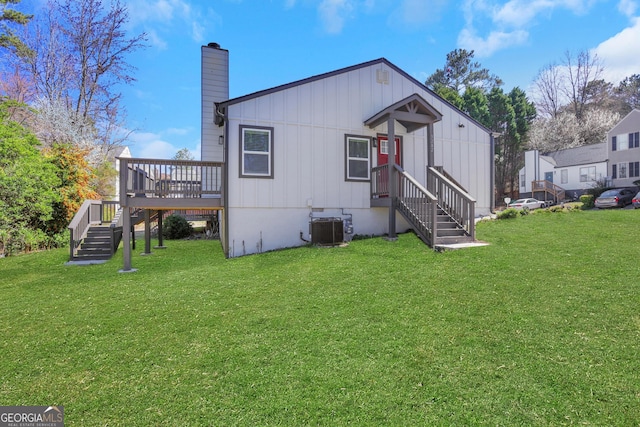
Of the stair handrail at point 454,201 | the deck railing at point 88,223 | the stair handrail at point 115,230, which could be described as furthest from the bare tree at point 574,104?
the deck railing at point 88,223

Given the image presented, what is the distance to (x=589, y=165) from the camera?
85.7 feet

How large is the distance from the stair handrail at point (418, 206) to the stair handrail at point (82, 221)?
335 inches

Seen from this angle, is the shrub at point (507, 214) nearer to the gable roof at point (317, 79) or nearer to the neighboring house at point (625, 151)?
the gable roof at point (317, 79)

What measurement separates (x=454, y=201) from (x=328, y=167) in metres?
3.43

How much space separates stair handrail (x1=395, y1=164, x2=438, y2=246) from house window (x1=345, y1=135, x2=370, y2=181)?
1.26 metres

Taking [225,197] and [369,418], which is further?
[225,197]

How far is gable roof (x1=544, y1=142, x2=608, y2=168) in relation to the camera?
26000mm

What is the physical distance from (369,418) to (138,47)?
75.1ft

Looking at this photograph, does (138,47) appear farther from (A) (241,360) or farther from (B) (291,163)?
(A) (241,360)

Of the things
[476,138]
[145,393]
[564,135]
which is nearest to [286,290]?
[145,393]

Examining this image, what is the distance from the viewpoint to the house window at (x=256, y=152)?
7.98 m

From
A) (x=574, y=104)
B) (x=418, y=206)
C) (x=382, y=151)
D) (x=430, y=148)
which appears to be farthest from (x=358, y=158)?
(x=574, y=104)

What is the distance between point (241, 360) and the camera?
9.86 feet

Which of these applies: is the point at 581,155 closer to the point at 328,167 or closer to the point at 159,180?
the point at 328,167
